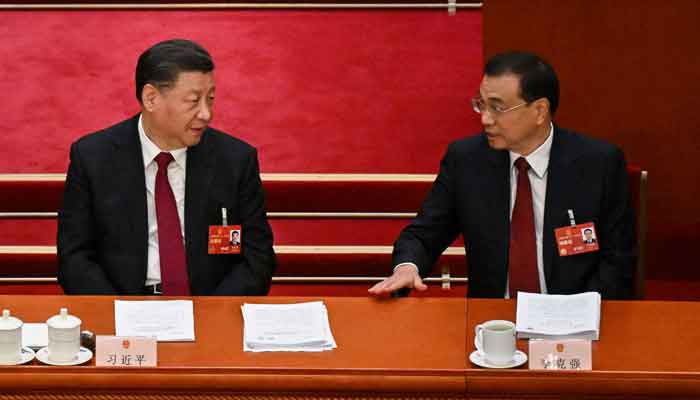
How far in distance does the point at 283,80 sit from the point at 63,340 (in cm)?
249

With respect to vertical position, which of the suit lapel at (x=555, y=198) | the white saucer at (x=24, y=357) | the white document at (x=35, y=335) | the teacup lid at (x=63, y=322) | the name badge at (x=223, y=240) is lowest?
the white saucer at (x=24, y=357)

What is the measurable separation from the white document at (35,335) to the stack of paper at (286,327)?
40cm

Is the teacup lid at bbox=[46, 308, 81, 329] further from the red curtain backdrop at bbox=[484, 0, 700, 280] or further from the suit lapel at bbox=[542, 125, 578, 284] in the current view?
the red curtain backdrop at bbox=[484, 0, 700, 280]

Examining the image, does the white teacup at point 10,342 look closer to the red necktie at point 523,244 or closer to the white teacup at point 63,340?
the white teacup at point 63,340

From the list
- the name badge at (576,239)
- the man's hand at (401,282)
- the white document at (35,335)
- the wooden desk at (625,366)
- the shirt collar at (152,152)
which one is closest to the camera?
the wooden desk at (625,366)

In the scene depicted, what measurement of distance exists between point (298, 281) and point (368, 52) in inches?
48.2

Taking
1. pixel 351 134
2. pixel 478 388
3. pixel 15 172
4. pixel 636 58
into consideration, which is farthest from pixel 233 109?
pixel 478 388

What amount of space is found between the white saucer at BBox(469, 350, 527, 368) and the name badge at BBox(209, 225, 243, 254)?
0.87 meters

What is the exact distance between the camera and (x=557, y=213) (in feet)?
10.0

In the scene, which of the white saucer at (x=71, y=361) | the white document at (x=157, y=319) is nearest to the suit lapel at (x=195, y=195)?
the white document at (x=157, y=319)

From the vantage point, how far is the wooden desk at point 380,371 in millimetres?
2338

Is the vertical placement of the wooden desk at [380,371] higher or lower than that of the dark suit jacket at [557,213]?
lower

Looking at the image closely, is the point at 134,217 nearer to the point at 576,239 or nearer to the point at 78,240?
the point at 78,240

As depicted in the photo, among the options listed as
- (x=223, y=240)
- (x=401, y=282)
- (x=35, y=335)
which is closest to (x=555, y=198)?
(x=401, y=282)
